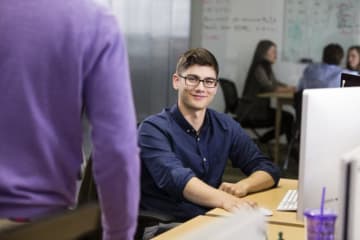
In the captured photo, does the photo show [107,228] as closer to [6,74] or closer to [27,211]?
[27,211]

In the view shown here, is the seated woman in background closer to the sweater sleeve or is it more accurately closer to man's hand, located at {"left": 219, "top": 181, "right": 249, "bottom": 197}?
man's hand, located at {"left": 219, "top": 181, "right": 249, "bottom": 197}

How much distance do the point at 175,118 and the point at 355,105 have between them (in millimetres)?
886

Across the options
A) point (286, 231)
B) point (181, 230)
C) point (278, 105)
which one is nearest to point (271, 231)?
point (286, 231)

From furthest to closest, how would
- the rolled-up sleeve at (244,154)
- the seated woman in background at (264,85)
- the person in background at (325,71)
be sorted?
the seated woman in background at (264,85) < the person in background at (325,71) < the rolled-up sleeve at (244,154)

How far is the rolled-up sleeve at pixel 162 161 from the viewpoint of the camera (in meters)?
2.45

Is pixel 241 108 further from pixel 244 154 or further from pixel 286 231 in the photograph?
pixel 286 231

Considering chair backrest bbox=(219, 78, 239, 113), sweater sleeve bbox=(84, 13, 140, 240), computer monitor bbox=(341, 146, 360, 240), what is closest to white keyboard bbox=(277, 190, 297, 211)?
computer monitor bbox=(341, 146, 360, 240)

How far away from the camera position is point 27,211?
4.64ft

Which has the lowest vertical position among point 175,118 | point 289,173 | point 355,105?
point 289,173

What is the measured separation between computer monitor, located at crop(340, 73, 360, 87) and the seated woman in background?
4010mm

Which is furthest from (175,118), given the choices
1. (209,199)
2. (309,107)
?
(309,107)

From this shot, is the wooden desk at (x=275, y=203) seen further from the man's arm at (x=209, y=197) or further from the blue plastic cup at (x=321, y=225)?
the blue plastic cup at (x=321, y=225)

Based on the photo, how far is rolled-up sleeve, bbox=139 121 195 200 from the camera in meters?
2.45

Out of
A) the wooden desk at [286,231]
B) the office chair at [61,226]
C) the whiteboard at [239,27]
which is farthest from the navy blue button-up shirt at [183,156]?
the whiteboard at [239,27]
